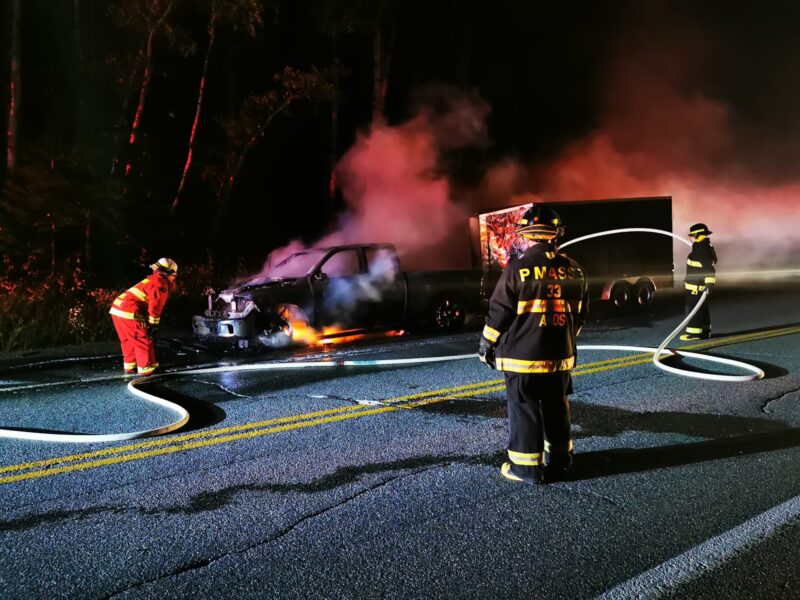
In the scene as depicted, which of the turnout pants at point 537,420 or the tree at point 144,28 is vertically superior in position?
the tree at point 144,28

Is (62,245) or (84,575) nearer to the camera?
(84,575)

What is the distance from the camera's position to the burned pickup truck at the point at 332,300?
941 cm

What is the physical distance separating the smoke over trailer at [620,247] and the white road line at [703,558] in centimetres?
1040

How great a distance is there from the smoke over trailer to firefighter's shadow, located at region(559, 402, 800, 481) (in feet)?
27.6

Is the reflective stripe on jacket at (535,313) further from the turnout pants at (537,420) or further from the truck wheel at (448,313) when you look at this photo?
the truck wheel at (448,313)

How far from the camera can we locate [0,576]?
2.87m

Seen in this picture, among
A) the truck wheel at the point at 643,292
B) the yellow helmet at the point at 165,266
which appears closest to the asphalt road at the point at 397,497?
the yellow helmet at the point at 165,266

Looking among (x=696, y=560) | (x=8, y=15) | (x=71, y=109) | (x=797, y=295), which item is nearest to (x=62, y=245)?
(x=71, y=109)

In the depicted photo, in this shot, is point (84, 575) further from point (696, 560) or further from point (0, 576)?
point (696, 560)

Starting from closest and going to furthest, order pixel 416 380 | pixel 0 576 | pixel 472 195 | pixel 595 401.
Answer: pixel 0 576
pixel 595 401
pixel 416 380
pixel 472 195

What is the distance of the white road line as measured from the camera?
2.68m

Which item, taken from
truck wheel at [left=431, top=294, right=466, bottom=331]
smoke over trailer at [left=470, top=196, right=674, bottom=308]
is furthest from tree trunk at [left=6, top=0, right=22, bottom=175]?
smoke over trailer at [left=470, top=196, right=674, bottom=308]

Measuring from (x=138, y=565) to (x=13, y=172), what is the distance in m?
12.6

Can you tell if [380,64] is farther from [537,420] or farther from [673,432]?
[537,420]
